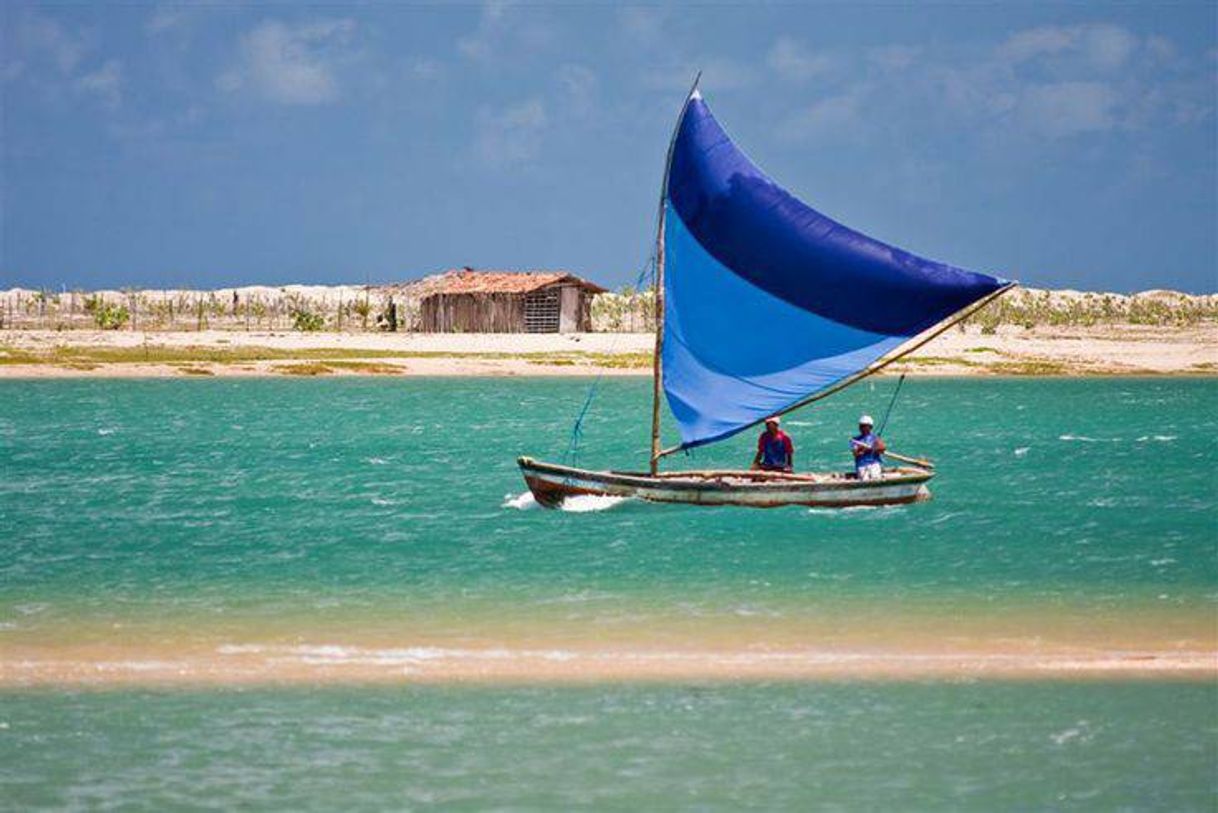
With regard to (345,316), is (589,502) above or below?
below

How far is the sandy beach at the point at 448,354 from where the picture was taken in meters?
71.1

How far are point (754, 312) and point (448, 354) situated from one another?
167 feet

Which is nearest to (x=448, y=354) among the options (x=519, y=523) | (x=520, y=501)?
(x=520, y=501)

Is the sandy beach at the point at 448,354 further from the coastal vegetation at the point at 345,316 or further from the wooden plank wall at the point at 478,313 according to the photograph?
the coastal vegetation at the point at 345,316

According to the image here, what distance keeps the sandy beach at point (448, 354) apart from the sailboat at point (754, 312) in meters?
45.3

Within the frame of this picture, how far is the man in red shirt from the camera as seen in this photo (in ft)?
85.6

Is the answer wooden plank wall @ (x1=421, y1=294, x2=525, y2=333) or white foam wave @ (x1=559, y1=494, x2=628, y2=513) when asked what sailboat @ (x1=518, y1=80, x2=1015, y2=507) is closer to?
white foam wave @ (x1=559, y1=494, x2=628, y2=513)

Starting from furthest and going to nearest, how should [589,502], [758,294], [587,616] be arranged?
[758,294] < [589,502] < [587,616]

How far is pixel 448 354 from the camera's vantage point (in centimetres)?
7575

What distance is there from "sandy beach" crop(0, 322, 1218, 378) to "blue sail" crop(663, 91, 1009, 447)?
149 feet

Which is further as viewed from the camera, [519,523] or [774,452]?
[774,452]

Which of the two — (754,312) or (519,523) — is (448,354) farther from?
(519,523)

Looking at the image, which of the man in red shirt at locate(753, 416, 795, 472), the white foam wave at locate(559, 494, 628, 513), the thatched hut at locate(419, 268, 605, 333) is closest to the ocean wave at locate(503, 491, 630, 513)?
the white foam wave at locate(559, 494, 628, 513)

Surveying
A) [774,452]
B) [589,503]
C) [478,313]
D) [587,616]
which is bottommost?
[587,616]
